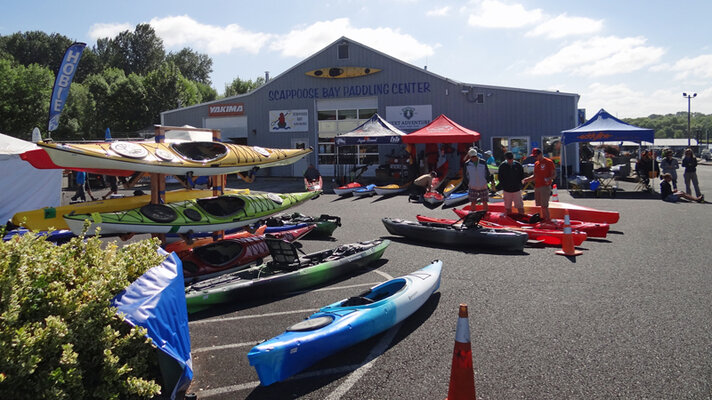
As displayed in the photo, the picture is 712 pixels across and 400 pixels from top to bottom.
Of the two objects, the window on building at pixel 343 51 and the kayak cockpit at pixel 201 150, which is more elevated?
the window on building at pixel 343 51

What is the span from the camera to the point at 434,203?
53.1 feet

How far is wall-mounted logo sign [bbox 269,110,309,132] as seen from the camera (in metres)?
26.6

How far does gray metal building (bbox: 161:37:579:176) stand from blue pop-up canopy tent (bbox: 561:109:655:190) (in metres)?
3.08

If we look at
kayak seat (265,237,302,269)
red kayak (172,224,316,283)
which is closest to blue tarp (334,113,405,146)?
red kayak (172,224,316,283)

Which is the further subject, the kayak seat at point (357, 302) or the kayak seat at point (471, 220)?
the kayak seat at point (471, 220)

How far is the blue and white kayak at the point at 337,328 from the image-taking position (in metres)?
4.01

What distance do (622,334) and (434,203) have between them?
1122 cm

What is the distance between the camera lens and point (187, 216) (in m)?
8.50

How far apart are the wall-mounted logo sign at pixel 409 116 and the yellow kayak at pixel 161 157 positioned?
590 inches

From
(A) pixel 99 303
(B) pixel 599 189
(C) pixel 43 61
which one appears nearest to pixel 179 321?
(A) pixel 99 303

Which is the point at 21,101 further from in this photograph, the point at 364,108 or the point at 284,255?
the point at 284,255

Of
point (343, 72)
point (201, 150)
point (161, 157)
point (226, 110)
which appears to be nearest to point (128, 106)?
point (226, 110)

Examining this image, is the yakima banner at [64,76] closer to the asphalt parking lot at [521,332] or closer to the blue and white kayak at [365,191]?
the blue and white kayak at [365,191]

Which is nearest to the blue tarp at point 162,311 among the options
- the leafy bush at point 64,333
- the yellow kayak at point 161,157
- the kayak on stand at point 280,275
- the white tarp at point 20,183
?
the leafy bush at point 64,333
